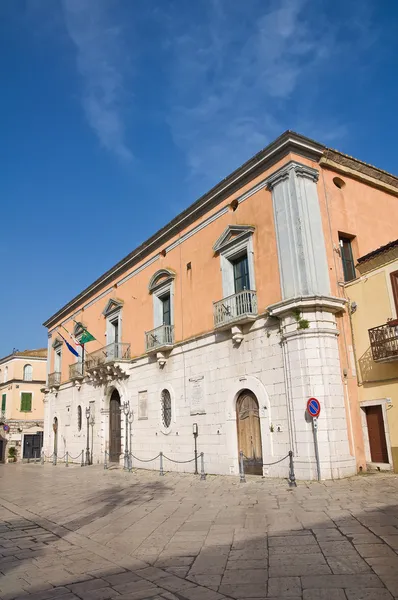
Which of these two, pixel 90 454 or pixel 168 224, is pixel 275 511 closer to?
pixel 168 224

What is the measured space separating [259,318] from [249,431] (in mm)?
3359

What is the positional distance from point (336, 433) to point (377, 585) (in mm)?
7541

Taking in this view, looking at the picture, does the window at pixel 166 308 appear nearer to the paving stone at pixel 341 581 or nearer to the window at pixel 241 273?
the window at pixel 241 273

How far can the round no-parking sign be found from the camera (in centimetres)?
1134

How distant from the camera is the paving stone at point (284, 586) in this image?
4.48 meters

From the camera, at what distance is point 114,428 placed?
22172 mm

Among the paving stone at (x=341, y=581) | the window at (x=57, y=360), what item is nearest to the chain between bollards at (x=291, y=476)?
the paving stone at (x=341, y=581)

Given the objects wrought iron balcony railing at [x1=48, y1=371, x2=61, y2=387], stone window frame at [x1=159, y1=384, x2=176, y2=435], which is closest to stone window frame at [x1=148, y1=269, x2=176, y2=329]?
stone window frame at [x1=159, y1=384, x2=176, y2=435]

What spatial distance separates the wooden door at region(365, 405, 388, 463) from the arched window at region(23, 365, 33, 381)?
106ft

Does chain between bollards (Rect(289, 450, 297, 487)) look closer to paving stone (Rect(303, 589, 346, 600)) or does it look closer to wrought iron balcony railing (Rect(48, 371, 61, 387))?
paving stone (Rect(303, 589, 346, 600))

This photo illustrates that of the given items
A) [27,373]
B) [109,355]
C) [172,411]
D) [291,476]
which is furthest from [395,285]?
[27,373]

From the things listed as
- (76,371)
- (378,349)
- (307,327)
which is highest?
(76,371)

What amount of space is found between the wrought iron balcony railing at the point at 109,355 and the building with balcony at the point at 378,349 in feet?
36.6

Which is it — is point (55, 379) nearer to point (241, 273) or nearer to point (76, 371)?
point (76, 371)
